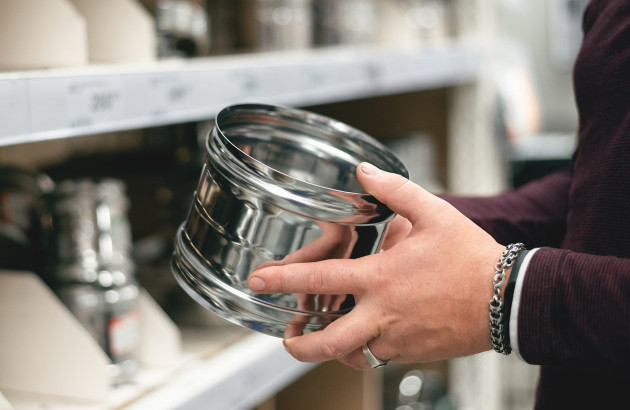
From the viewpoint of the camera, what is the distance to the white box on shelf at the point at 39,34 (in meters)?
0.77

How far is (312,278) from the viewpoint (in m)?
0.69

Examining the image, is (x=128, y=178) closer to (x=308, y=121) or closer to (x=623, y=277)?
(x=308, y=121)

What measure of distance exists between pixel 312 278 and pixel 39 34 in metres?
0.42

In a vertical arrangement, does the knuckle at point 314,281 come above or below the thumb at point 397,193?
below

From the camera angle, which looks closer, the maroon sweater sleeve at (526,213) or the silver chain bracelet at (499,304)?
the silver chain bracelet at (499,304)

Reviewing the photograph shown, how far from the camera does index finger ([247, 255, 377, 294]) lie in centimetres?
69

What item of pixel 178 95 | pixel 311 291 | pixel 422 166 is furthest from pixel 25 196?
pixel 422 166

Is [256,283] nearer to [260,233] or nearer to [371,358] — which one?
[260,233]

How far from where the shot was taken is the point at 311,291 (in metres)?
0.70

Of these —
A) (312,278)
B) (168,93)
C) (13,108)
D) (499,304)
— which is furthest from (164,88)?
(499,304)

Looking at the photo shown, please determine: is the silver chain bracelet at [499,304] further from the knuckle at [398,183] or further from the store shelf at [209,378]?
the store shelf at [209,378]

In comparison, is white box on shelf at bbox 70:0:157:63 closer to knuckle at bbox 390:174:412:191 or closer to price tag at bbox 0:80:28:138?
price tag at bbox 0:80:28:138

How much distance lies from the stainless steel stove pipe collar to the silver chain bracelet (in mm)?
122

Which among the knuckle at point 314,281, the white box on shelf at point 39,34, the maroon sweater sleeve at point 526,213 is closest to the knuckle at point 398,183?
the knuckle at point 314,281
